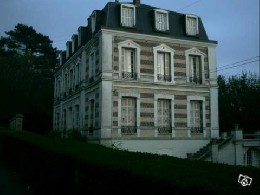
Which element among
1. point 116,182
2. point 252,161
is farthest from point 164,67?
point 116,182

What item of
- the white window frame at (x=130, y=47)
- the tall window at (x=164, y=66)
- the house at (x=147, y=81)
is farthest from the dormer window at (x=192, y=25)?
the white window frame at (x=130, y=47)

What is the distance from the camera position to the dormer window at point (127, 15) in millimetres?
20266

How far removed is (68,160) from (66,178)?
43 centimetres

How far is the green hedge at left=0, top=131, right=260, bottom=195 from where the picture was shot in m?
4.26

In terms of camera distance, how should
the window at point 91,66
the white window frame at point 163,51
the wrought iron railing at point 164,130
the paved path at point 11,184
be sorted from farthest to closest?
the window at point 91,66, the white window frame at point 163,51, the wrought iron railing at point 164,130, the paved path at point 11,184

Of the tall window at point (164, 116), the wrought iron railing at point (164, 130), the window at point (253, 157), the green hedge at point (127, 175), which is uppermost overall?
the tall window at point (164, 116)

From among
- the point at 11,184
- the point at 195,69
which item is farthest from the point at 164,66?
the point at 11,184

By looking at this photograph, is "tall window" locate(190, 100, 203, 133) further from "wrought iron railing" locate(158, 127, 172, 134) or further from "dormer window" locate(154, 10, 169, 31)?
"dormer window" locate(154, 10, 169, 31)

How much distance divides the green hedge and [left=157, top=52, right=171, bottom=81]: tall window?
467 inches

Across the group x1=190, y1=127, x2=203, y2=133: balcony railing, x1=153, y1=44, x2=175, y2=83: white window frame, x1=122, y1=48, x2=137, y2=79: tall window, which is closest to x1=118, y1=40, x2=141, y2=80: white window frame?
x1=122, y1=48, x2=137, y2=79: tall window

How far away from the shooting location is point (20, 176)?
12.2 metres

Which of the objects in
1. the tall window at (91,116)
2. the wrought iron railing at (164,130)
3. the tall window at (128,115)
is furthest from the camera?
the tall window at (91,116)

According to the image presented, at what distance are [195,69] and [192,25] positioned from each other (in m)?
2.88

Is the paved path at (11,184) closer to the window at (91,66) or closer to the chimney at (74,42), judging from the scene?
the window at (91,66)
